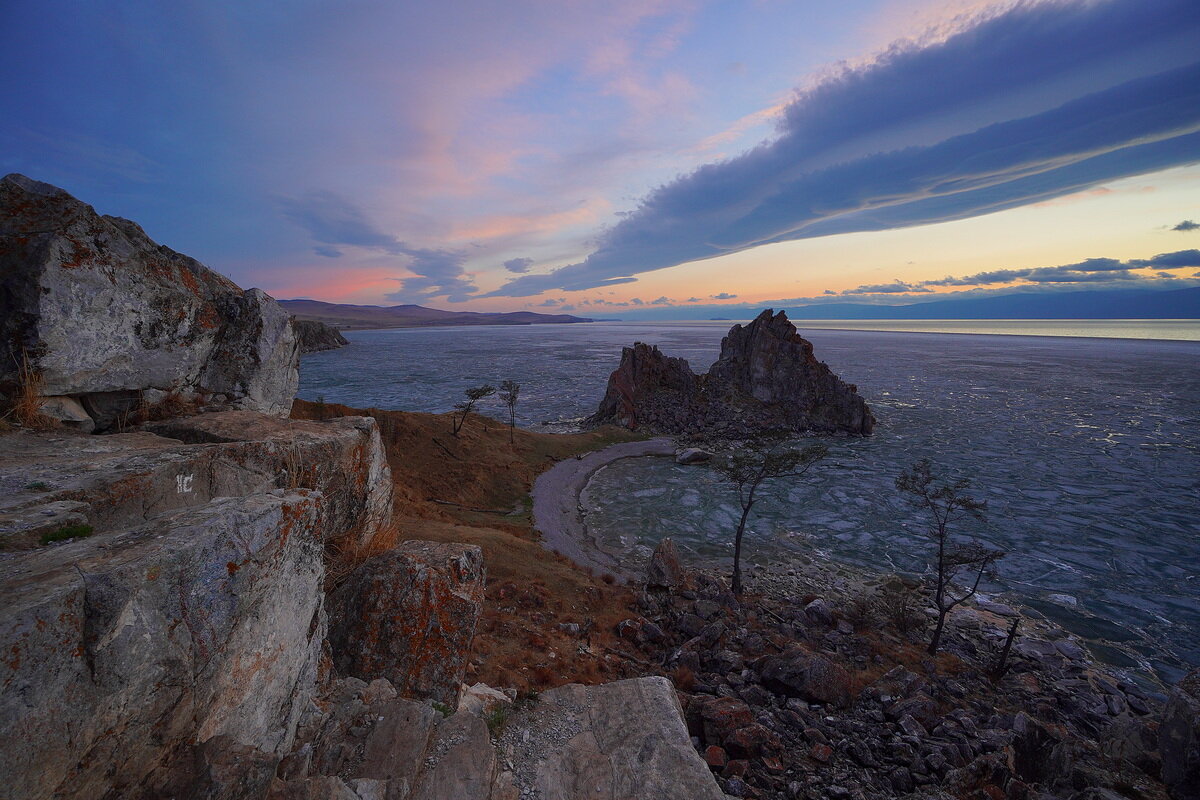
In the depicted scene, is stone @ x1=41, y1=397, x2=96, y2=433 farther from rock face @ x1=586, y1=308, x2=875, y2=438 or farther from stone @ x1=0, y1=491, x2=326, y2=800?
rock face @ x1=586, y1=308, x2=875, y2=438

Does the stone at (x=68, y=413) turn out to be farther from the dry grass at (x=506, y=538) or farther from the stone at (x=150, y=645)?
the stone at (x=150, y=645)

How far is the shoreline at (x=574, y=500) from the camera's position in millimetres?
28828

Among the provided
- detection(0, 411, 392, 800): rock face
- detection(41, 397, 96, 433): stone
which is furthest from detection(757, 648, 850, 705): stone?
detection(41, 397, 96, 433): stone

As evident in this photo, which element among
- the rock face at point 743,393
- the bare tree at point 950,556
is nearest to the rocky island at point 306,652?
the bare tree at point 950,556

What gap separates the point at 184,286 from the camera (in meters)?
11.2

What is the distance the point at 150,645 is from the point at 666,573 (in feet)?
68.6

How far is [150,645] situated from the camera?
4.52 meters

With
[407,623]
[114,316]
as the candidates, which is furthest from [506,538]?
[114,316]

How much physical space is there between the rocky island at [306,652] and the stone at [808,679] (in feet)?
0.23

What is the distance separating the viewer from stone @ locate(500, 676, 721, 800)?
7.48 metres

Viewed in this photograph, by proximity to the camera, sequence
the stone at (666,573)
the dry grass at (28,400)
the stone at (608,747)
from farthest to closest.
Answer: the stone at (666,573) → the dry grass at (28,400) → the stone at (608,747)

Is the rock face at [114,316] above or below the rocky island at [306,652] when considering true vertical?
above

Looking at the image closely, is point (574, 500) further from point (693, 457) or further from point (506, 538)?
point (693, 457)

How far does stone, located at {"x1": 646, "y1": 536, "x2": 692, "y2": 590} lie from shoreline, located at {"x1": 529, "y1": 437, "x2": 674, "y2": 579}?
3090 mm
